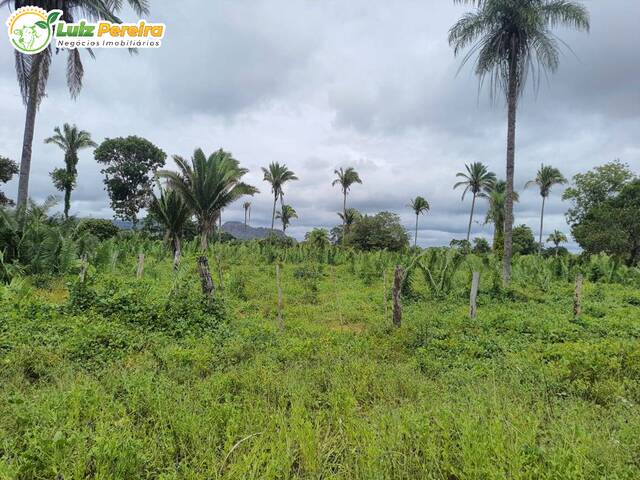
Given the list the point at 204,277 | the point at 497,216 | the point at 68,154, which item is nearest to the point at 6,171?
the point at 68,154

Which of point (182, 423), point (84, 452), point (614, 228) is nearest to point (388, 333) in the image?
point (182, 423)

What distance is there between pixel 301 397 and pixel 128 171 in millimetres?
35792

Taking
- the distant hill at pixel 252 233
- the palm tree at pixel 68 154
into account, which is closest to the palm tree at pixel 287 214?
the distant hill at pixel 252 233

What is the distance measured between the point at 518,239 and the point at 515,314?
3477cm

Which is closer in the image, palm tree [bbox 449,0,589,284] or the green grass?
the green grass

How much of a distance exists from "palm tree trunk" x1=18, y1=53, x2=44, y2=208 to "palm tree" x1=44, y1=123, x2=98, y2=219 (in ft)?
53.7

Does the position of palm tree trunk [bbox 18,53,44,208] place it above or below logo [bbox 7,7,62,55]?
below

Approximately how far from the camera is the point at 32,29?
10.3m

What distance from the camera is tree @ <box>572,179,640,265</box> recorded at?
21297 millimetres

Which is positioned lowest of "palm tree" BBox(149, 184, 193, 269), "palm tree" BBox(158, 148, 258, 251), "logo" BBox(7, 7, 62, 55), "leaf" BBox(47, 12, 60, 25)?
"palm tree" BBox(149, 184, 193, 269)

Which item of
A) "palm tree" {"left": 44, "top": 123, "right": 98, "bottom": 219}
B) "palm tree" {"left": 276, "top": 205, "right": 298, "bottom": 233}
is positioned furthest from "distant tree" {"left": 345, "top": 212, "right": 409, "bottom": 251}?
"palm tree" {"left": 44, "top": 123, "right": 98, "bottom": 219}

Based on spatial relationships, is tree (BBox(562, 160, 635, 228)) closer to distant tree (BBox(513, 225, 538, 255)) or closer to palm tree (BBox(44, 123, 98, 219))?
distant tree (BBox(513, 225, 538, 255))

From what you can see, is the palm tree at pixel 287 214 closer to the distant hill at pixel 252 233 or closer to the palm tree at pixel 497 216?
the distant hill at pixel 252 233

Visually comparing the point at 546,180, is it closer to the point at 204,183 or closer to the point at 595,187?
the point at 595,187
